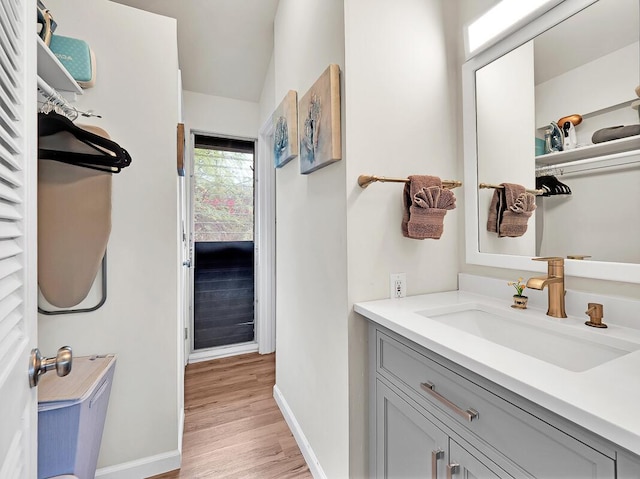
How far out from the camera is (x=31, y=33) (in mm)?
655

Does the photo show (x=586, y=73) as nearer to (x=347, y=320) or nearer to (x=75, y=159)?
(x=347, y=320)

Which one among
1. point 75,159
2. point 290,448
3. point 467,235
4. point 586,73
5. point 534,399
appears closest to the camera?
point 534,399

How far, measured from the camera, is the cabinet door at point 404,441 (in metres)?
0.86

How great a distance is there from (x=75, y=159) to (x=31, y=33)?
23.4 inches

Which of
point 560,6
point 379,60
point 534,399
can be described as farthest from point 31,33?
point 560,6

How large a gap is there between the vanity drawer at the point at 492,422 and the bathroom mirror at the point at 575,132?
606 millimetres

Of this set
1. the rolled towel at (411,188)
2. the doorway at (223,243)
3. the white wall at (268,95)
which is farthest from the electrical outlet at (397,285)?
the doorway at (223,243)

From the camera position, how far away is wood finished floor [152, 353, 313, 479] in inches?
62.0

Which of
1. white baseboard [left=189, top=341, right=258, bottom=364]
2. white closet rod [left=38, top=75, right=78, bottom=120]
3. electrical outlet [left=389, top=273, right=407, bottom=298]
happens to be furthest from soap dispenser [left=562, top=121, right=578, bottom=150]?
white baseboard [left=189, top=341, right=258, bottom=364]

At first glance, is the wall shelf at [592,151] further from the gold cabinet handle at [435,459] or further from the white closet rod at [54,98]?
the white closet rod at [54,98]

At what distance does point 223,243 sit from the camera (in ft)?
9.58

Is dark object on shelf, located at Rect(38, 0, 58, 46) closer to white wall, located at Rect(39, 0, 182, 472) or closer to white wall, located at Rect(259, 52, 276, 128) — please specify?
white wall, located at Rect(39, 0, 182, 472)

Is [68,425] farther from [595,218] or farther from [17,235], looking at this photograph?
[595,218]

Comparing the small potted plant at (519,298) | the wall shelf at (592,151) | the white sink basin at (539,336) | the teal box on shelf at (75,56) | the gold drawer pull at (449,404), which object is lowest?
the gold drawer pull at (449,404)
